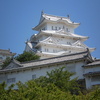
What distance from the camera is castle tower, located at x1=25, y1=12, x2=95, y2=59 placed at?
178 ft

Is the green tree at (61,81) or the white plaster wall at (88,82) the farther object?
the white plaster wall at (88,82)

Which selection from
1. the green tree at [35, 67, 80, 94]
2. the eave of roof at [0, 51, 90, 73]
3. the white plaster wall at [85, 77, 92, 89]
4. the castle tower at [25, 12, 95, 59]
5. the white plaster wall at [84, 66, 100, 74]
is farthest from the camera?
the castle tower at [25, 12, 95, 59]

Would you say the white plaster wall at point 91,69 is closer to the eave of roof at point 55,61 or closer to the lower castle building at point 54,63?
the lower castle building at point 54,63

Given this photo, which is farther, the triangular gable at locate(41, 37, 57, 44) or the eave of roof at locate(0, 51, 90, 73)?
the triangular gable at locate(41, 37, 57, 44)

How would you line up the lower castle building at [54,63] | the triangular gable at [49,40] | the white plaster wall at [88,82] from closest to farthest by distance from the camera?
the white plaster wall at [88,82] < the lower castle building at [54,63] < the triangular gable at [49,40]

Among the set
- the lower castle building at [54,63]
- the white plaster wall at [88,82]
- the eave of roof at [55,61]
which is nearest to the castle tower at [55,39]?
the lower castle building at [54,63]

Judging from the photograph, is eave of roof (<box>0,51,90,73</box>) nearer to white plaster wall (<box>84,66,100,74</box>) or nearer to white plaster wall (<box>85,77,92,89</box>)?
white plaster wall (<box>84,66,100,74</box>)

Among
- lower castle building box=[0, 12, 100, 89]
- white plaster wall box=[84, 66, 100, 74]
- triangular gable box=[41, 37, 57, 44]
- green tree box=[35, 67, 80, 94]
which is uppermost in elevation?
triangular gable box=[41, 37, 57, 44]

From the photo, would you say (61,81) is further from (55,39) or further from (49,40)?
(55,39)

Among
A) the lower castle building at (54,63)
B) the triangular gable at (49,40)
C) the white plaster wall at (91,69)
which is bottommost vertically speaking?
the white plaster wall at (91,69)

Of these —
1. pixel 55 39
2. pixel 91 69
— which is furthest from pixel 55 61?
pixel 55 39

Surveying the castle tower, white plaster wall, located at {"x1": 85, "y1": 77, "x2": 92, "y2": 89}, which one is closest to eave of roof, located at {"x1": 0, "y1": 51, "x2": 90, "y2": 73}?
white plaster wall, located at {"x1": 85, "y1": 77, "x2": 92, "y2": 89}

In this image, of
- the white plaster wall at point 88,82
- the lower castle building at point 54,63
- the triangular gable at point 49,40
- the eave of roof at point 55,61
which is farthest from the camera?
the triangular gable at point 49,40

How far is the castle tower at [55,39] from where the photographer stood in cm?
5410
